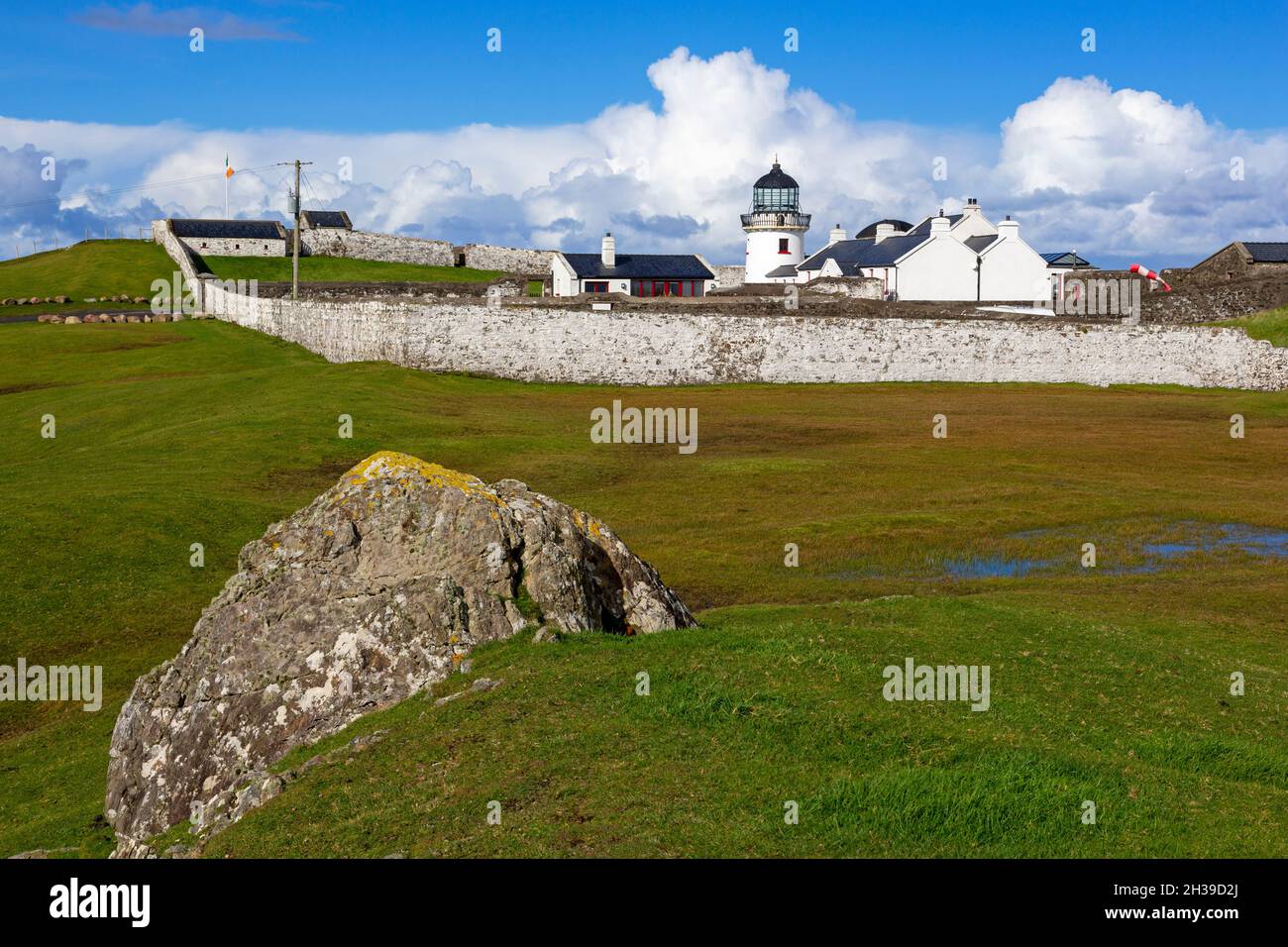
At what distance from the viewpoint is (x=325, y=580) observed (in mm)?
15047

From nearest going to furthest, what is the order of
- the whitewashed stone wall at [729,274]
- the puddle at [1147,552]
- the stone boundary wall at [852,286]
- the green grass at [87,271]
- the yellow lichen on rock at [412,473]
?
the yellow lichen on rock at [412,473]
the puddle at [1147,552]
the stone boundary wall at [852,286]
the green grass at [87,271]
the whitewashed stone wall at [729,274]

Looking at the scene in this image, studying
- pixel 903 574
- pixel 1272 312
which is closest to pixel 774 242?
pixel 1272 312

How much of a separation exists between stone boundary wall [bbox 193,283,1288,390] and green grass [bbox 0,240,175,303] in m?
35.7

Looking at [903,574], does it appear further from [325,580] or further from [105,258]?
Result: [105,258]

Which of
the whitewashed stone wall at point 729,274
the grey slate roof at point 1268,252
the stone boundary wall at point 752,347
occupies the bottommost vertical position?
the stone boundary wall at point 752,347

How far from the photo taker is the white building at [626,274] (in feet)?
381

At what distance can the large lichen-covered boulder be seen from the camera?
45.6 feet

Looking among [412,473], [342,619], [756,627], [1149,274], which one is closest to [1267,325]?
[1149,274]

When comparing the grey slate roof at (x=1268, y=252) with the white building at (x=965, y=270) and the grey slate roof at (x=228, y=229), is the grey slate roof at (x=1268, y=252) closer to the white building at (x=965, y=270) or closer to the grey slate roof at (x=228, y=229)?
the white building at (x=965, y=270)

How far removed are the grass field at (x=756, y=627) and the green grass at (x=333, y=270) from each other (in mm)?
54946

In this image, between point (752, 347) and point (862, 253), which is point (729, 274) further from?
point (752, 347)

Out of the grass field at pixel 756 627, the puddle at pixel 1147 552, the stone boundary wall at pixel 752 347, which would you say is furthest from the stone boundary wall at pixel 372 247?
the puddle at pixel 1147 552

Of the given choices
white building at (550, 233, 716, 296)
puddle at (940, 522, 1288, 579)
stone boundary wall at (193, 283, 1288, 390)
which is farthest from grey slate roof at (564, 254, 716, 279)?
puddle at (940, 522, 1288, 579)

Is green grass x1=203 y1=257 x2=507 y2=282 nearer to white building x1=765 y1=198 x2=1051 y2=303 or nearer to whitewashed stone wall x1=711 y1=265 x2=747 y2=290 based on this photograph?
whitewashed stone wall x1=711 y1=265 x2=747 y2=290
